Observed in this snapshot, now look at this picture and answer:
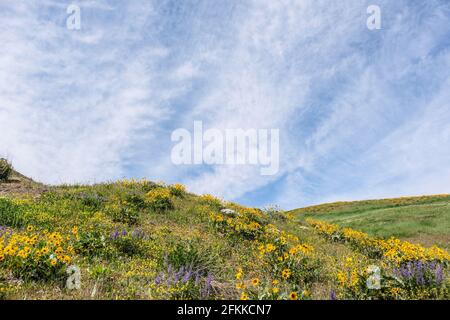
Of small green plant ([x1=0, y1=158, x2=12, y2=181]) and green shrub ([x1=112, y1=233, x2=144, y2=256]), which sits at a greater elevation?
small green plant ([x1=0, y1=158, x2=12, y2=181])

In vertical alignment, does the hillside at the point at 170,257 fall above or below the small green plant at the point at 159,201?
below

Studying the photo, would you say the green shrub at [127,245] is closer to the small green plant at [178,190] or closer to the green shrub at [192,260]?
the green shrub at [192,260]

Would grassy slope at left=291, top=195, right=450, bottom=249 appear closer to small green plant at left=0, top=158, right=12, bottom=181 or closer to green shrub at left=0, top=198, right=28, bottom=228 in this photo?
green shrub at left=0, top=198, right=28, bottom=228

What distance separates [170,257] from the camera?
25.5 feet

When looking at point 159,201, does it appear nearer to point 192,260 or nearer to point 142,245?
point 142,245

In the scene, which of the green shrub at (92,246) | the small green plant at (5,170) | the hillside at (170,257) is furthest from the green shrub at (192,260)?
the small green plant at (5,170)

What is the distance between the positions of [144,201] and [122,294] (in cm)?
1016

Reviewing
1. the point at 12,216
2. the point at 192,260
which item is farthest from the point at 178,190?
the point at 192,260

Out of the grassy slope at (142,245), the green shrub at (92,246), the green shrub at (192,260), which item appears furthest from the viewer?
the green shrub at (92,246)

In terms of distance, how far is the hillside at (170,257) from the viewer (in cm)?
578

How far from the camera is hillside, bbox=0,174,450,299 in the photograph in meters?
5.78

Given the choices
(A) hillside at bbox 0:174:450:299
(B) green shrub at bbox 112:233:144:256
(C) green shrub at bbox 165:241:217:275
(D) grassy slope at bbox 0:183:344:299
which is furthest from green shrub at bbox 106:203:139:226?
(C) green shrub at bbox 165:241:217:275

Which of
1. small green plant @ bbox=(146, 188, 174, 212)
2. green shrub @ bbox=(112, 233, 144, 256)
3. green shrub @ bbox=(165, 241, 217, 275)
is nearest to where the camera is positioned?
green shrub @ bbox=(165, 241, 217, 275)
